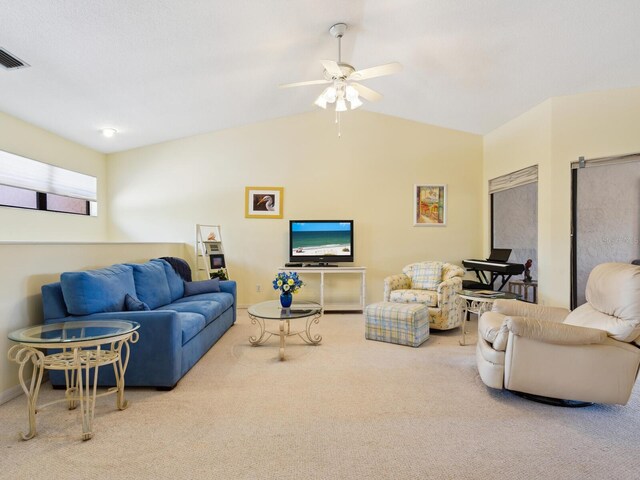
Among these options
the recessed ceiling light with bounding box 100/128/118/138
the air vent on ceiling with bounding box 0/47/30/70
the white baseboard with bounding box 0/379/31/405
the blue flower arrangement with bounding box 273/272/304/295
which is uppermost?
the air vent on ceiling with bounding box 0/47/30/70

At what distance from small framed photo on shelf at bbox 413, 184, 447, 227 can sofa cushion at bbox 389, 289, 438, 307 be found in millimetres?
1473

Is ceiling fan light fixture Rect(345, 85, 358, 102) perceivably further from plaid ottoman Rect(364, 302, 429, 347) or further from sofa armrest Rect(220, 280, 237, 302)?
sofa armrest Rect(220, 280, 237, 302)

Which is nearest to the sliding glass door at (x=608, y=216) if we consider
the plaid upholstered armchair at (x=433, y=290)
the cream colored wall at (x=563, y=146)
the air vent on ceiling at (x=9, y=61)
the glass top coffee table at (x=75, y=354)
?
the cream colored wall at (x=563, y=146)

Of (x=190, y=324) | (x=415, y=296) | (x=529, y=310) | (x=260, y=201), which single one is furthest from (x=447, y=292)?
(x=260, y=201)

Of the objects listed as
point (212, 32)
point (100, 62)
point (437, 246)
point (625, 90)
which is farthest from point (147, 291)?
point (625, 90)

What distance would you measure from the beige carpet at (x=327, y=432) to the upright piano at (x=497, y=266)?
6.34 ft

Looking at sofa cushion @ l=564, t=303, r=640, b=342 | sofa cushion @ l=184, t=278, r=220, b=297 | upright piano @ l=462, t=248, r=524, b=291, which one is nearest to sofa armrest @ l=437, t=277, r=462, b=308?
upright piano @ l=462, t=248, r=524, b=291

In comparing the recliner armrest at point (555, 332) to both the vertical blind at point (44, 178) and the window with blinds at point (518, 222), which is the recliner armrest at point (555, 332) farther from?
the vertical blind at point (44, 178)

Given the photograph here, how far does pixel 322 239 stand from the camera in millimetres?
5473

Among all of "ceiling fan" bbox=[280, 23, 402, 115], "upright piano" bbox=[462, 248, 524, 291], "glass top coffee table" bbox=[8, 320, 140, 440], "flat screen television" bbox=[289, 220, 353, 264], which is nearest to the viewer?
"glass top coffee table" bbox=[8, 320, 140, 440]

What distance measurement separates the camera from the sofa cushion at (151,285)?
346cm

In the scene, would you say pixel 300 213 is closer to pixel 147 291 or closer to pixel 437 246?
pixel 437 246

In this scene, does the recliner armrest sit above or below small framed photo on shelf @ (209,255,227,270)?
below

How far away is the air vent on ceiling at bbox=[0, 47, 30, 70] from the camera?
2.78 m
